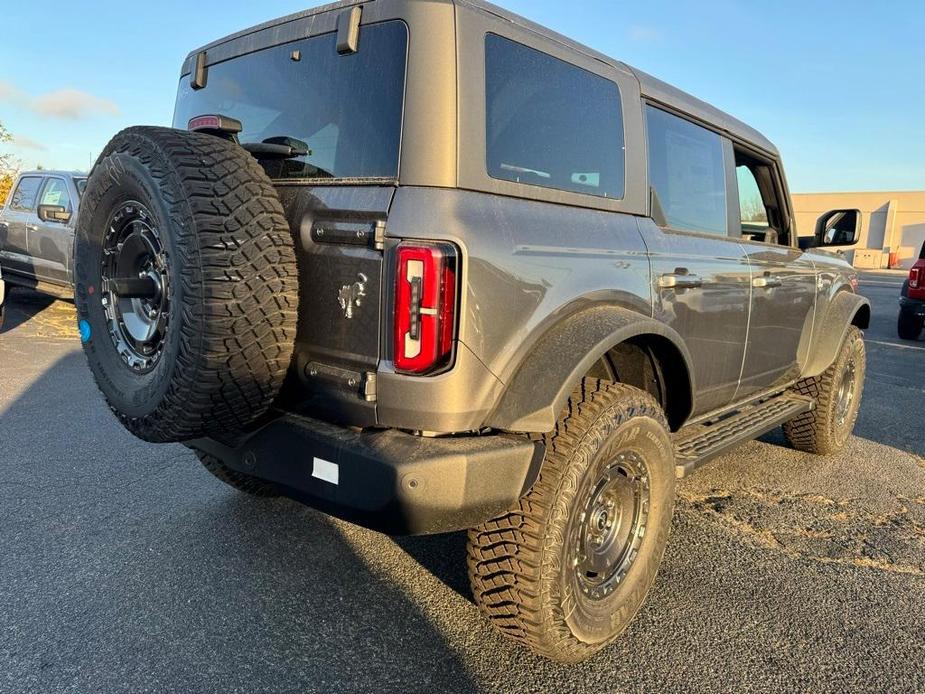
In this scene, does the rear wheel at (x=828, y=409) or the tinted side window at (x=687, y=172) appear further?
the rear wheel at (x=828, y=409)

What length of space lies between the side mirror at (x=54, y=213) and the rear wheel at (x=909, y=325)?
11.9 meters

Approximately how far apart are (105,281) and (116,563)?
4.20ft

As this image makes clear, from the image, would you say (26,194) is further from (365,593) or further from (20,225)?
(365,593)

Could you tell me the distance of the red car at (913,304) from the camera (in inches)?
399

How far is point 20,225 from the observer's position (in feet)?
30.2

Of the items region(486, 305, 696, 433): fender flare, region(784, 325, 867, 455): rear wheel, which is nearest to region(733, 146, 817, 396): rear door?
region(784, 325, 867, 455): rear wheel

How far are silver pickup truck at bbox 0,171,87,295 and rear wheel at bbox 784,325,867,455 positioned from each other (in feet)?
25.9

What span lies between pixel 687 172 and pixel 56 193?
8571 millimetres

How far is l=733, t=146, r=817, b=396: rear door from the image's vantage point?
355 centimetres

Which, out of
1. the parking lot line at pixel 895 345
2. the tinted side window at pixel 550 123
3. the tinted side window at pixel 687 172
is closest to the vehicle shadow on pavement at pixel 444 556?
the tinted side window at pixel 550 123

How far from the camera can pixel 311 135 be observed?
2303mm

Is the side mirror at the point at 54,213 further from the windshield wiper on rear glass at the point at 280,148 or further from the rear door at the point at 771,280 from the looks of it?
the rear door at the point at 771,280

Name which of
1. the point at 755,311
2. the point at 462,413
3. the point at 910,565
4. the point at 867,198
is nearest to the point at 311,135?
the point at 462,413

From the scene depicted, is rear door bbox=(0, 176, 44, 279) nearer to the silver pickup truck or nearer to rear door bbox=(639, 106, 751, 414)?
the silver pickup truck
